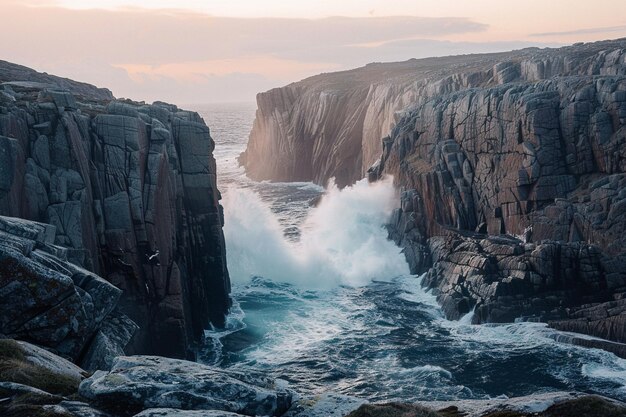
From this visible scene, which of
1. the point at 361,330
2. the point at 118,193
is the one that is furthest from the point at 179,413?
the point at 361,330

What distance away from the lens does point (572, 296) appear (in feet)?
188

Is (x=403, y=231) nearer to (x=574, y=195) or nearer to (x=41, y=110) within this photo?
(x=574, y=195)

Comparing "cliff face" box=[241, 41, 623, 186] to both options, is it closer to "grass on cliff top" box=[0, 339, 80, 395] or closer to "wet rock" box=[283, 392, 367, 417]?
"wet rock" box=[283, 392, 367, 417]

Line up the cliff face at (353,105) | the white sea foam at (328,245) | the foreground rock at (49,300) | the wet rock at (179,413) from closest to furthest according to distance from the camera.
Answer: the wet rock at (179,413) < the foreground rock at (49,300) < the white sea foam at (328,245) < the cliff face at (353,105)

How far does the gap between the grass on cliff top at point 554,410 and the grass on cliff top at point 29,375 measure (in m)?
9.62

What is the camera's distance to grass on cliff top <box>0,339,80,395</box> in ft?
76.2

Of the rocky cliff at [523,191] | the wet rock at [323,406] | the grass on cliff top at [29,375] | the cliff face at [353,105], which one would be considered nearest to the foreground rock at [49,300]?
the grass on cliff top at [29,375]

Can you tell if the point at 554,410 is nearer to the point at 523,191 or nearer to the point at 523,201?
the point at 523,201

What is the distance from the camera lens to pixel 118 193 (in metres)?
52.7

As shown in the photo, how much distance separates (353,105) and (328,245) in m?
55.2

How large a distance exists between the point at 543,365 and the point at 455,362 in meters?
6.06

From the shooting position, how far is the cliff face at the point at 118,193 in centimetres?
4816

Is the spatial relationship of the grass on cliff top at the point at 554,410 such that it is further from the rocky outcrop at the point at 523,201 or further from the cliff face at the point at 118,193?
the rocky outcrop at the point at 523,201

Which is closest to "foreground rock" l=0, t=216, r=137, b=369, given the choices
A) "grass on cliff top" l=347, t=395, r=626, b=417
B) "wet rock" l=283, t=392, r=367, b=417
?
"wet rock" l=283, t=392, r=367, b=417
